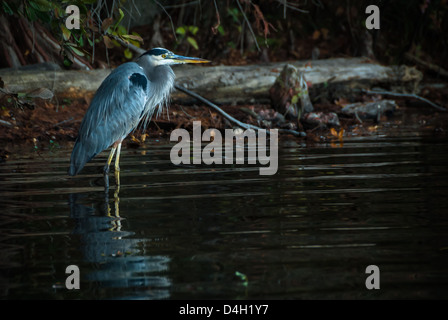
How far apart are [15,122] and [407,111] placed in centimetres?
722

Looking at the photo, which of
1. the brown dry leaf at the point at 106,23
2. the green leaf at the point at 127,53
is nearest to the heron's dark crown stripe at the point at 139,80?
the brown dry leaf at the point at 106,23

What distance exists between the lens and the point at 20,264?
378 centimetres

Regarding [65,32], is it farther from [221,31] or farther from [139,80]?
[221,31]

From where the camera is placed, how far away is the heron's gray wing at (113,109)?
24.8 ft

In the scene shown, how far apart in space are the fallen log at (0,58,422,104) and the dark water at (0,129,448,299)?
4.40 m

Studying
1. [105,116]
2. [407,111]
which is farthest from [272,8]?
[105,116]

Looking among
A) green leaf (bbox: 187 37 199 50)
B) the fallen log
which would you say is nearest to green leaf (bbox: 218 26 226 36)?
green leaf (bbox: 187 37 199 50)

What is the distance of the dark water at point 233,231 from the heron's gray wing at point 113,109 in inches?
17.2

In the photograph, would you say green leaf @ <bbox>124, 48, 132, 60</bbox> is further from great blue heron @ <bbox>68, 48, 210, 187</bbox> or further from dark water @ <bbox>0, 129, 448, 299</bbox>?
dark water @ <bbox>0, 129, 448, 299</bbox>

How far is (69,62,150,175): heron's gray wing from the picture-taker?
298 inches

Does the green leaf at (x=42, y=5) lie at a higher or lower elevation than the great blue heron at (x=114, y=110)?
higher

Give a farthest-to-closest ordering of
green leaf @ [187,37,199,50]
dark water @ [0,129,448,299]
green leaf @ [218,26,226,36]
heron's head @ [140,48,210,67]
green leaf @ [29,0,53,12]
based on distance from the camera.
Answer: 1. green leaf @ [187,37,199,50]
2. green leaf @ [218,26,226,36]
3. heron's head @ [140,48,210,67]
4. green leaf @ [29,0,53,12]
5. dark water @ [0,129,448,299]

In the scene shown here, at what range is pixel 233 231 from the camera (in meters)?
4.41

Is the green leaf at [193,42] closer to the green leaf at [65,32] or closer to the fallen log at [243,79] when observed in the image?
the fallen log at [243,79]
